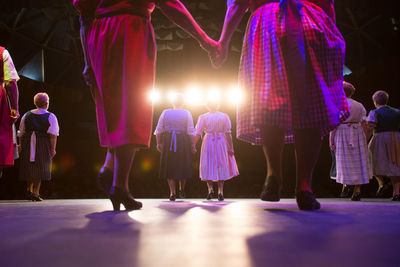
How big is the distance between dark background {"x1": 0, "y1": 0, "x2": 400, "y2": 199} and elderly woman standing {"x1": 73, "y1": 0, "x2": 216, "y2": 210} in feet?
22.5

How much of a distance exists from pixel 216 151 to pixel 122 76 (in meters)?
3.92

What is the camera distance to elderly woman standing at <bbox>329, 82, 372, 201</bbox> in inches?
184

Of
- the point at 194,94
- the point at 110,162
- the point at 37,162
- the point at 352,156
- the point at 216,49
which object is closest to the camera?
the point at 110,162

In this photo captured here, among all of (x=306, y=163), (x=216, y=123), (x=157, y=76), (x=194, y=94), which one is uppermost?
(x=157, y=76)

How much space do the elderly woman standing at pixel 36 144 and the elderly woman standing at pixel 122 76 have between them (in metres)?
3.64

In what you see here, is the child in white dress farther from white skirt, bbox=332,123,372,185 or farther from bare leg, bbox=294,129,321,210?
bare leg, bbox=294,129,321,210

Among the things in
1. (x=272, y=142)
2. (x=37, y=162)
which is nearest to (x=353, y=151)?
(x=272, y=142)

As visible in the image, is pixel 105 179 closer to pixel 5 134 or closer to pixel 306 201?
pixel 306 201

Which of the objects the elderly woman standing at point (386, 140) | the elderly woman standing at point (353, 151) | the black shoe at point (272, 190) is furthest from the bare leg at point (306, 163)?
the elderly woman standing at point (386, 140)

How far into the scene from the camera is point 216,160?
5.76 metres

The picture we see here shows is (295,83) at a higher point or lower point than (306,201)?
higher

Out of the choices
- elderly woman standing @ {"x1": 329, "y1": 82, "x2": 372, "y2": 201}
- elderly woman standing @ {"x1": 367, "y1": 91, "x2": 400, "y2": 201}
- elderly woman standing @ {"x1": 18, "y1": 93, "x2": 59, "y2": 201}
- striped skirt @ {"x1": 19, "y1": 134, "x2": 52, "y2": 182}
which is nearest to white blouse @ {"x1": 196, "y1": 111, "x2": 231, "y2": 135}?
elderly woman standing @ {"x1": 329, "y1": 82, "x2": 372, "y2": 201}

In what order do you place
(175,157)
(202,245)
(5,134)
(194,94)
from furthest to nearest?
1. (194,94)
2. (175,157)
3. (5,134)
4. (202,245)

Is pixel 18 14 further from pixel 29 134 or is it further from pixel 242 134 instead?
pixel 242 134
